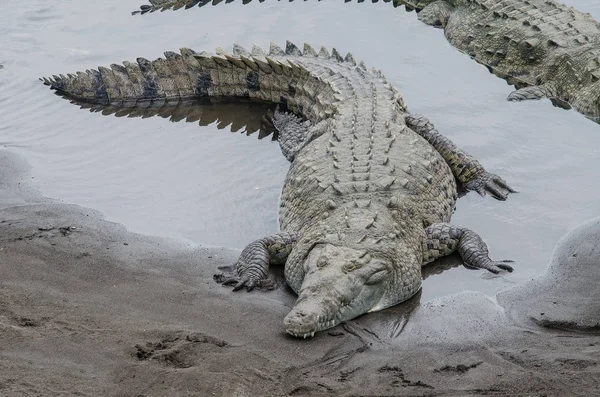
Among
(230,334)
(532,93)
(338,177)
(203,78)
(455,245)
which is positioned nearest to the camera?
(230,334)

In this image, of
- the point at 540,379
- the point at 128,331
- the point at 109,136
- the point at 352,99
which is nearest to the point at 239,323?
the point at 128,331

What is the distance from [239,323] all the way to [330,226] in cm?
105

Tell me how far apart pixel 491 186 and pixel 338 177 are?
5.23 ft

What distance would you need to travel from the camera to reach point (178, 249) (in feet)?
23.1

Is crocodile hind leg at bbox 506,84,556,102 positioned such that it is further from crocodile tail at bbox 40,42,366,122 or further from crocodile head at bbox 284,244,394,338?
crocodile head at bbox 284,244,394,338

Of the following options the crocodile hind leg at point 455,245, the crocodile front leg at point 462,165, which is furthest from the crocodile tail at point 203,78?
the crocodile hind leg at point 455,245

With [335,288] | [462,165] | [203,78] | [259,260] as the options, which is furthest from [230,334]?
[203,78]

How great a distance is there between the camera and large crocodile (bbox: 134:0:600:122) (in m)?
9.83

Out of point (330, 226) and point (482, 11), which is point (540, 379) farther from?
point (482, 11)

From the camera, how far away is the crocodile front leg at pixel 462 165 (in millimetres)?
7809

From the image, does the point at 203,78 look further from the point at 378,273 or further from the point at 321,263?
the point at 378,273

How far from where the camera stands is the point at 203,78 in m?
10.1

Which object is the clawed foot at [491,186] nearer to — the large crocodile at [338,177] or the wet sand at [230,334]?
the large crocodile at [338,177]

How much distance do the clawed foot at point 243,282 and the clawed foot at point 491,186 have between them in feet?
7.65
